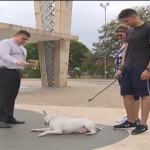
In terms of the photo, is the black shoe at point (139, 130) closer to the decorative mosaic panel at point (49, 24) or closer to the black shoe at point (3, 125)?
the black shoe at point (3, 125)

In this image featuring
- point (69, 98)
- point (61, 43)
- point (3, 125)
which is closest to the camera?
point (3, 125)

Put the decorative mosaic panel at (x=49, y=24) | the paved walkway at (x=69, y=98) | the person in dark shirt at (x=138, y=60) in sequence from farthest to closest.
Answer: the decorative mosaic panel at (x=49, y=24), the paved walkway at (x=69, y=98), the person in dark shirt at (x=138, y=60)

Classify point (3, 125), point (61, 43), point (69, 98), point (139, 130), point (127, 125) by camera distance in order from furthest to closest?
point (61, 43) → point (69, 98) → point (3, 125) → point (127, 125) → point (139, 130)

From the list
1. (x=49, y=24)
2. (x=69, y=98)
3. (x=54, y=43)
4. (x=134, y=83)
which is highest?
(x=49, y=24)

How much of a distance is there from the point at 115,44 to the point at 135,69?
3715 centimetres

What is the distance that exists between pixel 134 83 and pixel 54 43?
12.6m

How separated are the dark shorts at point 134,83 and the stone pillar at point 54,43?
11.9 meters

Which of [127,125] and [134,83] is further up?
[134,83]

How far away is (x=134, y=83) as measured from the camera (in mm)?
4234

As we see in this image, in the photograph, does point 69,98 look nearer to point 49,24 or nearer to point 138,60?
point 138,60

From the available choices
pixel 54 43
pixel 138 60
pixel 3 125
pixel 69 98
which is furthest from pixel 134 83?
pixel 54 43

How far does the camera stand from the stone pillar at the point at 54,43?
636 inches

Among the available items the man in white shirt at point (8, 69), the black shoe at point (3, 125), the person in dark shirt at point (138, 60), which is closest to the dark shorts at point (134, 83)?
the person in dark shirt at point (138, 60)

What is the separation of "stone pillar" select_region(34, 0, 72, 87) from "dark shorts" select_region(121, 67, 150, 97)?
11.9 m
